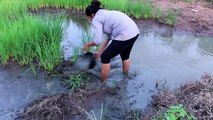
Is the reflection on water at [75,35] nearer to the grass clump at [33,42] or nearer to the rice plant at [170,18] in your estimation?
the grass clump at [33,42]

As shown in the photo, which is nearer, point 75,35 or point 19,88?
point 19,88

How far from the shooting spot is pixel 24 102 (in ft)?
13.0

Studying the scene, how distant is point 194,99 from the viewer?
340 cm

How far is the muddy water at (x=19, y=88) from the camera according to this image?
12.6ft

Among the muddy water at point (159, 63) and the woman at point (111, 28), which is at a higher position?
the woman at point (111, 28)

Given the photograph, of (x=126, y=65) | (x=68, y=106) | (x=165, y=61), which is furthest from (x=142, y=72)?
(x=68, y=106)

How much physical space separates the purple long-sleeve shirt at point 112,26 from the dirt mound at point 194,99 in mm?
957

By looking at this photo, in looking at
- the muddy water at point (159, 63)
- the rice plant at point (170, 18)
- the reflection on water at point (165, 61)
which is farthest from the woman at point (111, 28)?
the rice plant at point (170, 18)

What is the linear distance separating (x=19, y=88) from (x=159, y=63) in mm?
2497

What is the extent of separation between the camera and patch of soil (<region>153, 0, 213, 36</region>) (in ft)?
23.8

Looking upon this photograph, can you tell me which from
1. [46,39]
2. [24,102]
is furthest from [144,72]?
[24,102]

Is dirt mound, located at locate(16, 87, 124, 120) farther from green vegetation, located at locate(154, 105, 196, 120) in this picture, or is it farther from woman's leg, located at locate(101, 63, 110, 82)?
green vegetation, located at locate(154, 105, 196, 120)

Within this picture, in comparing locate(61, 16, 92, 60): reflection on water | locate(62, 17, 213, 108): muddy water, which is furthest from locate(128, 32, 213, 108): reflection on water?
locate(61, 16, 92, 60): reflection on water

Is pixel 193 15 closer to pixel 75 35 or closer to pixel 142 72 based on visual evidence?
pixel 75 35
